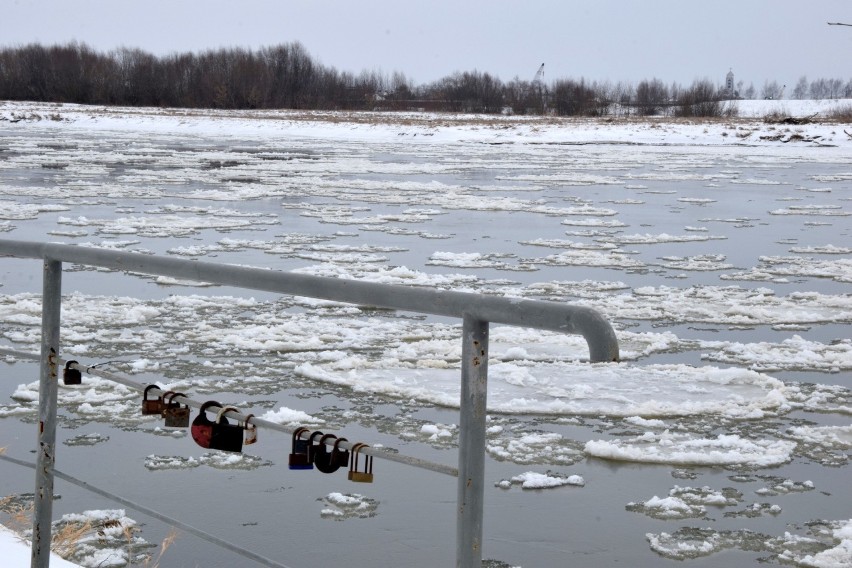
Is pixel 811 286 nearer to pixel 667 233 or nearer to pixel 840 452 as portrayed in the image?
pixel 667 233

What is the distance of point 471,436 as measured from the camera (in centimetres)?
154

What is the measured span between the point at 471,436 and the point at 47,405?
128 centimetres

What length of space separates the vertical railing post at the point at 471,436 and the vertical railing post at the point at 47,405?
1.18 meters

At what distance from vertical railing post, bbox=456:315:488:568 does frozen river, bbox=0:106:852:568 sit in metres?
1.91

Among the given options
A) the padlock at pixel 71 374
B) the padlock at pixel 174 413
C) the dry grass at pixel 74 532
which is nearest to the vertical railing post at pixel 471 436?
the padlock at pixel 174 413

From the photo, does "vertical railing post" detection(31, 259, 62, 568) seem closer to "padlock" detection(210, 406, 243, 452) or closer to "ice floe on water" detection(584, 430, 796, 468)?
"padlock" detection(210, 406, 243, 452)

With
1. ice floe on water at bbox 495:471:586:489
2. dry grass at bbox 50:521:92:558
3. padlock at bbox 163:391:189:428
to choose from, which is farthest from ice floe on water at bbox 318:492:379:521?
padlock at bbox 163:391:189:428

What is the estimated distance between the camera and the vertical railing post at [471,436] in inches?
59.1

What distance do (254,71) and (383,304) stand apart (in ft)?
275

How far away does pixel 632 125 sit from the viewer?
141 ft

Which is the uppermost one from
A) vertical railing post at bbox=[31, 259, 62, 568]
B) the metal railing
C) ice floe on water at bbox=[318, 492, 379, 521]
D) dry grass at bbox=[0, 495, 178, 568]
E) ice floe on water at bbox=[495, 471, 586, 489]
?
the metal railing

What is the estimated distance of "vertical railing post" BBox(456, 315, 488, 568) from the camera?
150cm

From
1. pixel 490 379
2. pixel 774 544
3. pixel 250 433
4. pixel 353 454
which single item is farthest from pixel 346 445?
pixel 490 379

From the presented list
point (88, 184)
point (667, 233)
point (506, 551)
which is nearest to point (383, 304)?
point (506, 551)
